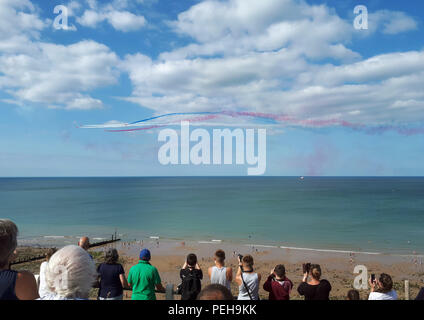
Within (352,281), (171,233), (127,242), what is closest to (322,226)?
(171,233)

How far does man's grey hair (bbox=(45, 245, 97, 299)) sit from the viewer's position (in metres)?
2.61

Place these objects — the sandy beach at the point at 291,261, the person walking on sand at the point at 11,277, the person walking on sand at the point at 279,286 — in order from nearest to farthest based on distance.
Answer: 1. the person walking on sand at the point at 11,277
2. the person walking on sand at the point at 279,286
3. the sandy beach at the point at 291,261

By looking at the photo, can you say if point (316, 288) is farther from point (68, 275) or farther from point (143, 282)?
point (68, 275)

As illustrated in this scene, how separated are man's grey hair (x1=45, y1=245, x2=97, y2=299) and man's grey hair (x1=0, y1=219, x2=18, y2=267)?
22.6 inches

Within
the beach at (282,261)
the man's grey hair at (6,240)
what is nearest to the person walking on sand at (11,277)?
the man's grey hair at (6,240)

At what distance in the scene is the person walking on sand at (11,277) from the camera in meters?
2.73

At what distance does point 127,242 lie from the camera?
108ft

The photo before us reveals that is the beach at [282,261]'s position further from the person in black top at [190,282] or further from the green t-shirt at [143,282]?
the green t-shirt at [143,282]

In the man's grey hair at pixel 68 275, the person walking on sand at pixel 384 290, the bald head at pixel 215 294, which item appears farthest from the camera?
the person walking on sand at pixel 384 290

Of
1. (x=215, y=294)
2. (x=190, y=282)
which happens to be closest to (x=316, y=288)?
(x=190, y=282)

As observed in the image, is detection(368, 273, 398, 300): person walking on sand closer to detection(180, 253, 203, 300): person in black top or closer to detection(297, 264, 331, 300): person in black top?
detection(297, 264, 331, 300): person in black top

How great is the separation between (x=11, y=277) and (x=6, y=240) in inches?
13.9

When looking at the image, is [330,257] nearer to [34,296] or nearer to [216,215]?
[34,296]

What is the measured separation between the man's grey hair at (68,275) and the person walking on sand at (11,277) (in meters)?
0.38
